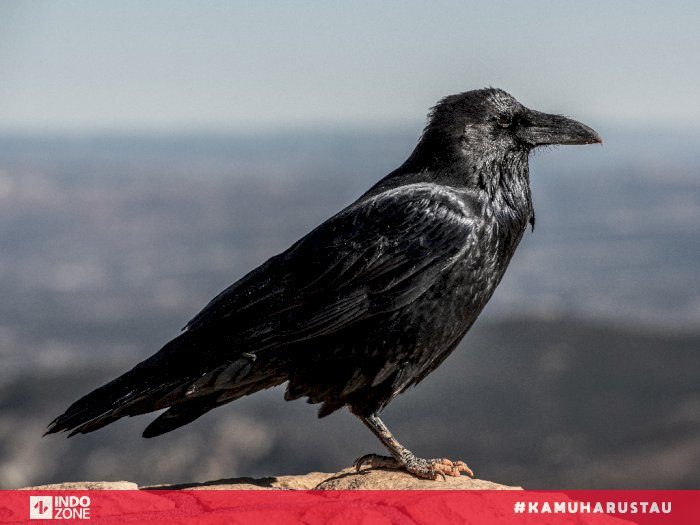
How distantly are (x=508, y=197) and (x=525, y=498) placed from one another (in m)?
2.04

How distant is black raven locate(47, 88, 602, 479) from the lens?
19.5ft

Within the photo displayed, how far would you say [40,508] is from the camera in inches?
234

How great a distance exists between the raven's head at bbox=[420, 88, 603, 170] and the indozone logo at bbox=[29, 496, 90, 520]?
3310 millimetres

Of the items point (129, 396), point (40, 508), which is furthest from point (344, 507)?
point (40, 508)

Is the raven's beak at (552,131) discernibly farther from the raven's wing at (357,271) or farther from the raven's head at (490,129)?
the raven's wing at (357,271)

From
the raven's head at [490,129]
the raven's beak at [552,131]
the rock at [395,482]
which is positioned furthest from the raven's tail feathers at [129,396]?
the raven's beak at [552,131]

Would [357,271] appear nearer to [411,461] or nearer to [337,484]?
[411,461]

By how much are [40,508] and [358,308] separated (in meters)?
2.47

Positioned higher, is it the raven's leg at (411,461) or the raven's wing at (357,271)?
the raven's wing at (357,271)

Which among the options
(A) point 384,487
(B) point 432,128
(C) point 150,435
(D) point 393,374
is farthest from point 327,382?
(B) point 432,128

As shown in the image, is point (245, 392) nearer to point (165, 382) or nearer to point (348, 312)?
point (165, 382)

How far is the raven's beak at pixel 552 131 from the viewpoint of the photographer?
6539 millimetres

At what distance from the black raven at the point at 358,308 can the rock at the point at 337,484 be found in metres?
0.17

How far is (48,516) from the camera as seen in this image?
5777 millimetres
